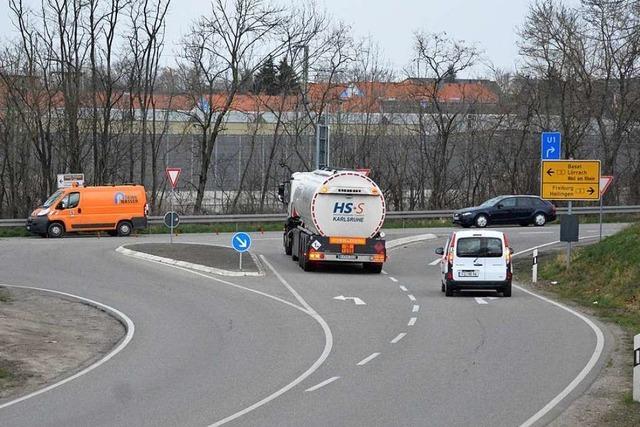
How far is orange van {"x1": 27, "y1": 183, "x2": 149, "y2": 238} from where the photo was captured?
150ft

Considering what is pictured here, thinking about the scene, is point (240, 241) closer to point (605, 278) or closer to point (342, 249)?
point (342, 249)

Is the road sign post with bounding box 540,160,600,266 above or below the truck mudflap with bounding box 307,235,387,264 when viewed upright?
above

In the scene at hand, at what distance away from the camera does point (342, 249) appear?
3272 centimetres

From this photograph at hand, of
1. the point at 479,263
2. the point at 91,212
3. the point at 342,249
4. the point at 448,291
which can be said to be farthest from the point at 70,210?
the point at 479,263

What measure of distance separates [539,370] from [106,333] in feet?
29.1

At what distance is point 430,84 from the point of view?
218 feet

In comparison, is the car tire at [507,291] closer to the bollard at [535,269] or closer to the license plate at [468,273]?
the license plate at [468,273]

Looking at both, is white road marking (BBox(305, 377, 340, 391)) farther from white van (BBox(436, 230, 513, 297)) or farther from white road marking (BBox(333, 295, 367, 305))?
white van (BBox(436, 230, 513, 297))

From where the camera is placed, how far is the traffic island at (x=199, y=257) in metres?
32.6

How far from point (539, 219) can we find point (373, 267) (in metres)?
19.9

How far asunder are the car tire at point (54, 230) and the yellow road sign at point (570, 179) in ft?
73.3

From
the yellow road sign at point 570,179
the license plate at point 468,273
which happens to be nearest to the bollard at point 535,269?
the yellow road sign at point 570,179

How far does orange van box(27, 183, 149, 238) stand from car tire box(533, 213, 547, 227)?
738 inches

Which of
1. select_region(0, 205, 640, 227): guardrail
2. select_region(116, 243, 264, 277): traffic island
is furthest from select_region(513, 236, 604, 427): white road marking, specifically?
select_region(0, 205, 640, 227): guardrail
